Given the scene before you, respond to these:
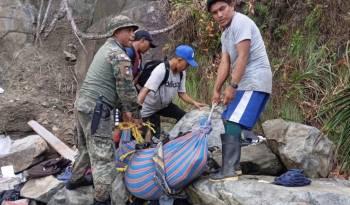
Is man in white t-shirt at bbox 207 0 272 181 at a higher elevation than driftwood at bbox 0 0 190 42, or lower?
lower

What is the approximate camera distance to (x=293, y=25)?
331 inches

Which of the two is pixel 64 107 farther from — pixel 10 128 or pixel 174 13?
pixel 174 13

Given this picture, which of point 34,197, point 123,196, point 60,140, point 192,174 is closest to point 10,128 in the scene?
point 60,140

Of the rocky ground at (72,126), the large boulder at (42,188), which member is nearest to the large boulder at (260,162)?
the rocky ground at (72,126)

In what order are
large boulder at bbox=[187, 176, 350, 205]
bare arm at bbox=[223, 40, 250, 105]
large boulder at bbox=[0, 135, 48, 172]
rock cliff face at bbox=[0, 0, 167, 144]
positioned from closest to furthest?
large boulder at bbox=[187, 176, 350, 205] → bare arm at bbox=[223, 40, 250, 105] → large boulder at bbox=[0, 135, 48, 172] → rock cliff face at bbox=[0, 0, 167, 144]

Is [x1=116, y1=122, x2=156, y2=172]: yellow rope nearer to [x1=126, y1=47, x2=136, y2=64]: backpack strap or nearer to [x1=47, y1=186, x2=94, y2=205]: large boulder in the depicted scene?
[x1=47, y1=186, x2=94, y2=205]: large boulder

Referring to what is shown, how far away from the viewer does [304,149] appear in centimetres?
528

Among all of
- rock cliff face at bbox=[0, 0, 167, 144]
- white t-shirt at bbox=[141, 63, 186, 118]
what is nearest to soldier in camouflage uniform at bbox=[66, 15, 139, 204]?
white t-shirt at bbox=[141, 63, 186, 118]

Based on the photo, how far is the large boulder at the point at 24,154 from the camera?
25.1 ft

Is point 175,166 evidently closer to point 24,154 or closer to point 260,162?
point 260,162

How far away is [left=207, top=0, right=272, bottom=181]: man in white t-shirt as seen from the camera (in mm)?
4848

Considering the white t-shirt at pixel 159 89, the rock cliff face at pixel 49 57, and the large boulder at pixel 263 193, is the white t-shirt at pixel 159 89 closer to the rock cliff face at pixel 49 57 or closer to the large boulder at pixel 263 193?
the large boulder at pixel 263 193

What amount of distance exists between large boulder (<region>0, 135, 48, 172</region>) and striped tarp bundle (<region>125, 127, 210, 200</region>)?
273 centimetres

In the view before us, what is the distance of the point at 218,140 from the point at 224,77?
115 cm
